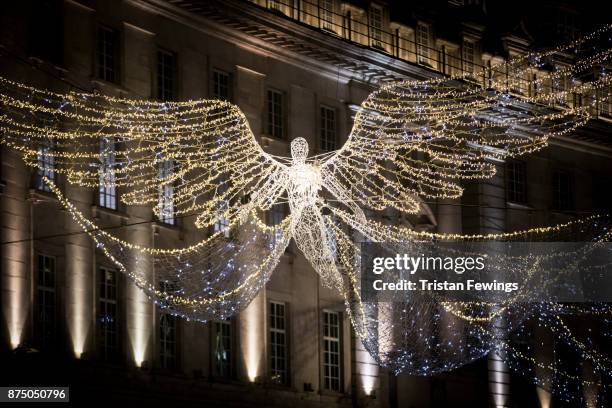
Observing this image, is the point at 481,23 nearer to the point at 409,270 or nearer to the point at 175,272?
the point at 409,270

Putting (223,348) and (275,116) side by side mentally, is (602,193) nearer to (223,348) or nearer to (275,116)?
(275,116)

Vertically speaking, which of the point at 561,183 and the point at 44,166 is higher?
the point at 561,183

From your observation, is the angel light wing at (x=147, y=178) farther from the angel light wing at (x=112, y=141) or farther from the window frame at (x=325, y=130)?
the window frame at (x=325, y=130)

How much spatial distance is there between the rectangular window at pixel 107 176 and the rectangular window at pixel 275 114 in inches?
294

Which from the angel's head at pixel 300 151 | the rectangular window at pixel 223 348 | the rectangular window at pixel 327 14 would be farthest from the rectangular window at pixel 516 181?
the angel's head at pixel 300 151

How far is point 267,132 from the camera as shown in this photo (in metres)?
51.2

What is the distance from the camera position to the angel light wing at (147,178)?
41781 millimetres

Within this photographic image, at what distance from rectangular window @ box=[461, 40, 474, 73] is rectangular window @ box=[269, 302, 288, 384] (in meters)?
14.0

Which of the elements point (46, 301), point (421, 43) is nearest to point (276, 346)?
point (46, 301)

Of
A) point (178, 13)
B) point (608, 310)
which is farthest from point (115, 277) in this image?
point (608, 310)

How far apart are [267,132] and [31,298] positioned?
12.0 meters

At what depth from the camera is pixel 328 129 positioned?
5428cm

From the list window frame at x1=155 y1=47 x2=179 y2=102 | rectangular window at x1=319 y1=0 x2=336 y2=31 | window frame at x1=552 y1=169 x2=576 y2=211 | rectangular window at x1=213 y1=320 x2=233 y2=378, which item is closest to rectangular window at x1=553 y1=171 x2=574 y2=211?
window frame at x1=552 y1=169 x2=576 y2=211

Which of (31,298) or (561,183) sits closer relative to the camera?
(31,298)
